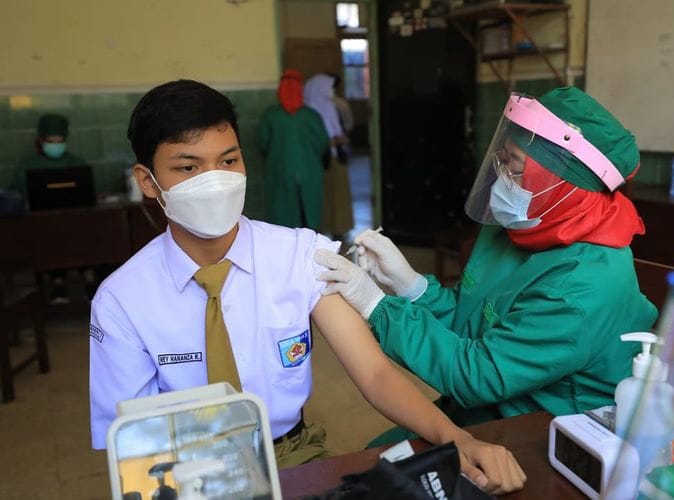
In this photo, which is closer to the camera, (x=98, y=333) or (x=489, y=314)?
(x=98, y=333)

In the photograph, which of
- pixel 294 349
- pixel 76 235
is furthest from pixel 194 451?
pixel 76 235

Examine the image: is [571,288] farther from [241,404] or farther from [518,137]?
[241,404]

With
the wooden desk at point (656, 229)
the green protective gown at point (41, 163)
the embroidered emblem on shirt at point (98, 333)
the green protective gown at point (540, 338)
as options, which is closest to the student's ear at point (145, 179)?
the embroidered emblem on shirt at point (98, 333)

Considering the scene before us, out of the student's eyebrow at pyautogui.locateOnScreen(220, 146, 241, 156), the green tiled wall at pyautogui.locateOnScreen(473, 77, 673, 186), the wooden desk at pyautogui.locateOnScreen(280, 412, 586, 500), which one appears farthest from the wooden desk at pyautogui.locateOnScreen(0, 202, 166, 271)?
the wooden desk at pyautogui.locateOnScreen(280, 412, 586, 500)

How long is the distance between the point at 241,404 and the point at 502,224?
0.81m

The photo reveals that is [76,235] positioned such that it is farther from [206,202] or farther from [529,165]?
[529,165]

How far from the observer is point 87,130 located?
183 inches

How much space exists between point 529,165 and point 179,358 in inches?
30.6

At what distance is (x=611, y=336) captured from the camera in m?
1.18

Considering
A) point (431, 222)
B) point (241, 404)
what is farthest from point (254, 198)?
point (241, 404)

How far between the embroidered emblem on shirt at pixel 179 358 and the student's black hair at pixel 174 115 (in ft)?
1.22

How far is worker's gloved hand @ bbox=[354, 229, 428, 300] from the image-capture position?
154cm

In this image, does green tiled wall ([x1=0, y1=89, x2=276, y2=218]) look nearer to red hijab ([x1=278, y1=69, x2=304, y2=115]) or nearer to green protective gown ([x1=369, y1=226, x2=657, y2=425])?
red hijab ([x1=278, y1=69, x2=304, y2=115])

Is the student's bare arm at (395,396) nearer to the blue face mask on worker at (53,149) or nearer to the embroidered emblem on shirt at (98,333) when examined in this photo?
the embroidered emblem on shirt at (98,333)
